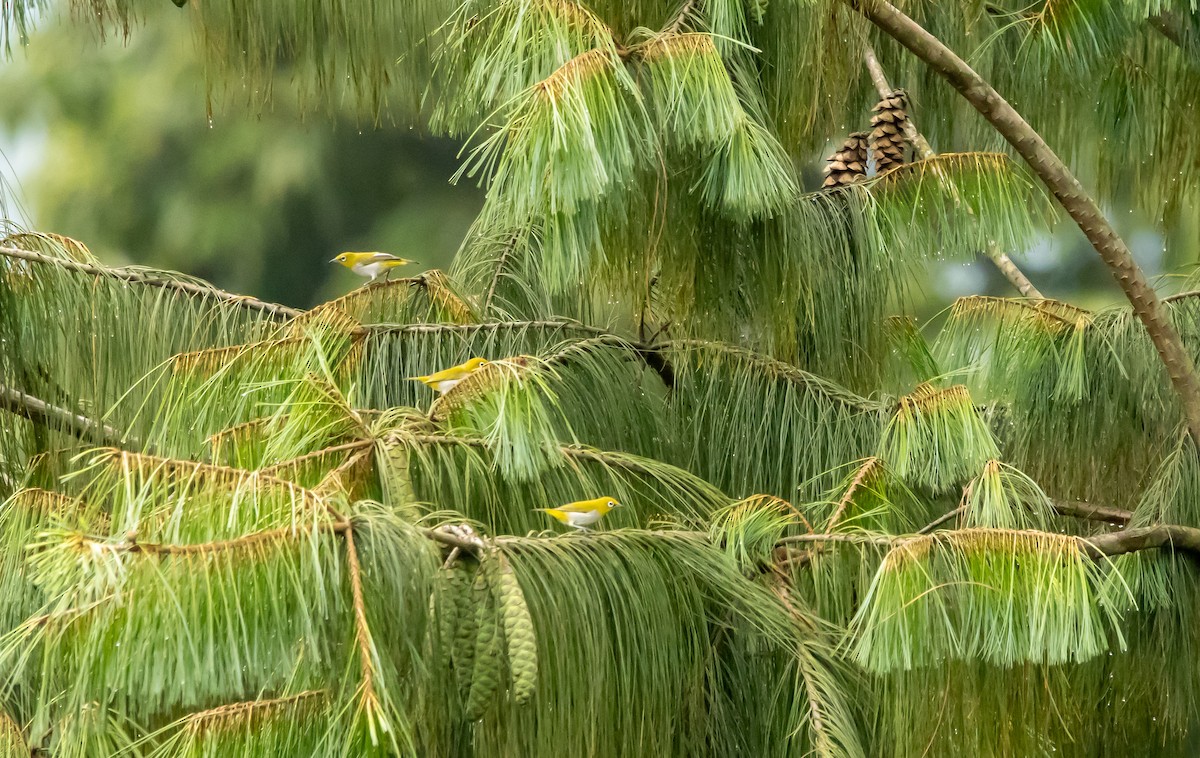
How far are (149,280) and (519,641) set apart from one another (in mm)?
728

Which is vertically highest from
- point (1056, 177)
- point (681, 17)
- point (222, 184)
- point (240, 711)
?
point (222, 184)

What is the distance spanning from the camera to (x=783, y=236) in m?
1.00

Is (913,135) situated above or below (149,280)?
above

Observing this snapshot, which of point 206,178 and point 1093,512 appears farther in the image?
point 206,178

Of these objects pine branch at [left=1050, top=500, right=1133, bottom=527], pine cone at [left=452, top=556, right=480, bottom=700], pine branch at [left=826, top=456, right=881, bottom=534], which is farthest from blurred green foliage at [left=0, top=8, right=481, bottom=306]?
pine cone at [left=452, top=556, right=480, bottom=700]

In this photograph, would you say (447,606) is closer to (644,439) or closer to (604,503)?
(604,503)

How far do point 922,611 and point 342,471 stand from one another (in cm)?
32

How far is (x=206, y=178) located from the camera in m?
4.32

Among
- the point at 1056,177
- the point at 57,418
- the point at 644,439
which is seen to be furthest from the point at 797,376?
the point at 57,418

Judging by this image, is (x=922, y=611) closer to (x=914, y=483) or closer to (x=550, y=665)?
(x=550, y=665)

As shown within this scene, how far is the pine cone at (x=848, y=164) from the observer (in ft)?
4.39

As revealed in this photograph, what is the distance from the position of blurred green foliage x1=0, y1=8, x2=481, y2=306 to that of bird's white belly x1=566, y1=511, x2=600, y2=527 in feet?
10.3

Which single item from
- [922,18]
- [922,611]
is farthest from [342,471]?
[922,18]

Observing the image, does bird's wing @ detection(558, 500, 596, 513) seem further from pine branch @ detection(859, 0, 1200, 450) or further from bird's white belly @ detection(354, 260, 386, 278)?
bird's white belly @ detection(354, 260, 386, 278)
